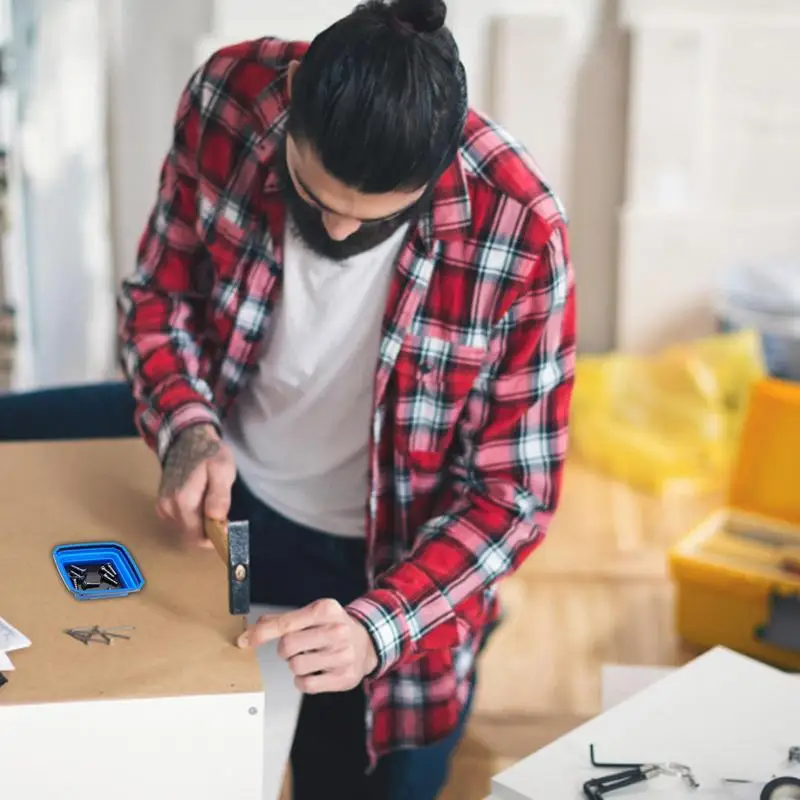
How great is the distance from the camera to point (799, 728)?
1143 mm

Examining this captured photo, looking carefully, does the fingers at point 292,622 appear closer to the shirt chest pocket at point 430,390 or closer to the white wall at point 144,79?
the shirt chest pocket at point 430,390

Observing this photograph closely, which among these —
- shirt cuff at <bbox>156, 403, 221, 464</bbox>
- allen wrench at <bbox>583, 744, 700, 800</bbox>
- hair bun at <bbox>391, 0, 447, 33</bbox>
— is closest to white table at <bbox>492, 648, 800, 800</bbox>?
allen wrench at <bbox>583, 744, 700, 800</bbox>

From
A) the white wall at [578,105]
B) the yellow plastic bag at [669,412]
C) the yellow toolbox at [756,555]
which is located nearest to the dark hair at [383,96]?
the yellow toolbox at [756,555]

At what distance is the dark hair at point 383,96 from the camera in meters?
1.03

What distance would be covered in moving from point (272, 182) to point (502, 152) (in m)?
0.24

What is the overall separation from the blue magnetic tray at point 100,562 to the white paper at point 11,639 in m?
0.08

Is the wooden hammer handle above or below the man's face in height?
below

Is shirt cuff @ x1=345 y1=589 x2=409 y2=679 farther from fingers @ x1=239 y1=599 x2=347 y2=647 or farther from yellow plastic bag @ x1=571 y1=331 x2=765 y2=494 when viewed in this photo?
yellow plastic bag @ x1=571 y1=331 x2=765 y2=494

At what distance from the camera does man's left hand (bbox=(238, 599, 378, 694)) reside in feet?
3.45

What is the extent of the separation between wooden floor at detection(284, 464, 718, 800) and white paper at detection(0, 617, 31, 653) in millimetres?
1140

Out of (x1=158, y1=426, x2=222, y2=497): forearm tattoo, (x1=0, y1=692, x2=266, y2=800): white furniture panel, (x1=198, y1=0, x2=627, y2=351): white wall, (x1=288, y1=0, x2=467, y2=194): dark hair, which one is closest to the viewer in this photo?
(x1=0, y1=692, x2=266, y2=800): white furniture panel

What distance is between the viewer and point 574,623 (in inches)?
103

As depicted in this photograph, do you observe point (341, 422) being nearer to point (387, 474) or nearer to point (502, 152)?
point (387, 474)

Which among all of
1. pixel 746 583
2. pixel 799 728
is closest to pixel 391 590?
pixel 799 728
